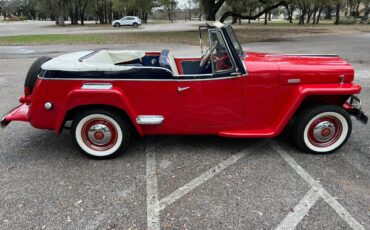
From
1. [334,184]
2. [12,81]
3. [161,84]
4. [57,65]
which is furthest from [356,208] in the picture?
[12,81]

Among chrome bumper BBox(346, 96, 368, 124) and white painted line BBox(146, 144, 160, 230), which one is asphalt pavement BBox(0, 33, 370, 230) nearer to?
white painted line BBox(146, 144, 160, 230)

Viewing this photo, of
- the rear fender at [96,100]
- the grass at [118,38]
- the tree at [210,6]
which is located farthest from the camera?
the tree at [210,6]

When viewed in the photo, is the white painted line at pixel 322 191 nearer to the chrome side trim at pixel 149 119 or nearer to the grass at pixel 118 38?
the chrome side trim at pixel 149 119

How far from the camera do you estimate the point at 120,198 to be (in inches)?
118

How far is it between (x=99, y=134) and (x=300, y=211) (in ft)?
7.63

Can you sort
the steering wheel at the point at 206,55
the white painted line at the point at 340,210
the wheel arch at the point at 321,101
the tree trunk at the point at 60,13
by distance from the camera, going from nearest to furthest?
the white painted line at the point at 340,210 → the wheel arch at the point at 321,101 → the steering wheel at the point at 206,55 → the tree trunk at the point at 60,13

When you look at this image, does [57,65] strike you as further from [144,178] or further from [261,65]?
[261,65]

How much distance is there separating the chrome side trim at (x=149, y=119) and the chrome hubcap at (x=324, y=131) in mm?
1860

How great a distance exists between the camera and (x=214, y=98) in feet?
11.8

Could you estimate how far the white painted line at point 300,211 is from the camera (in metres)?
2.59

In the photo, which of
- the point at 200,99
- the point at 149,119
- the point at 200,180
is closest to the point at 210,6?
the point at 200,99

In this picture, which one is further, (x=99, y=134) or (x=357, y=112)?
(x=357, y=112)

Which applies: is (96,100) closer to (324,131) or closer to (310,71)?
(310,71)

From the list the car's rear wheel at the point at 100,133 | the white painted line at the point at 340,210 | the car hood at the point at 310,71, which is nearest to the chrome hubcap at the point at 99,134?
the car's rear wheel at the point at 100,133
